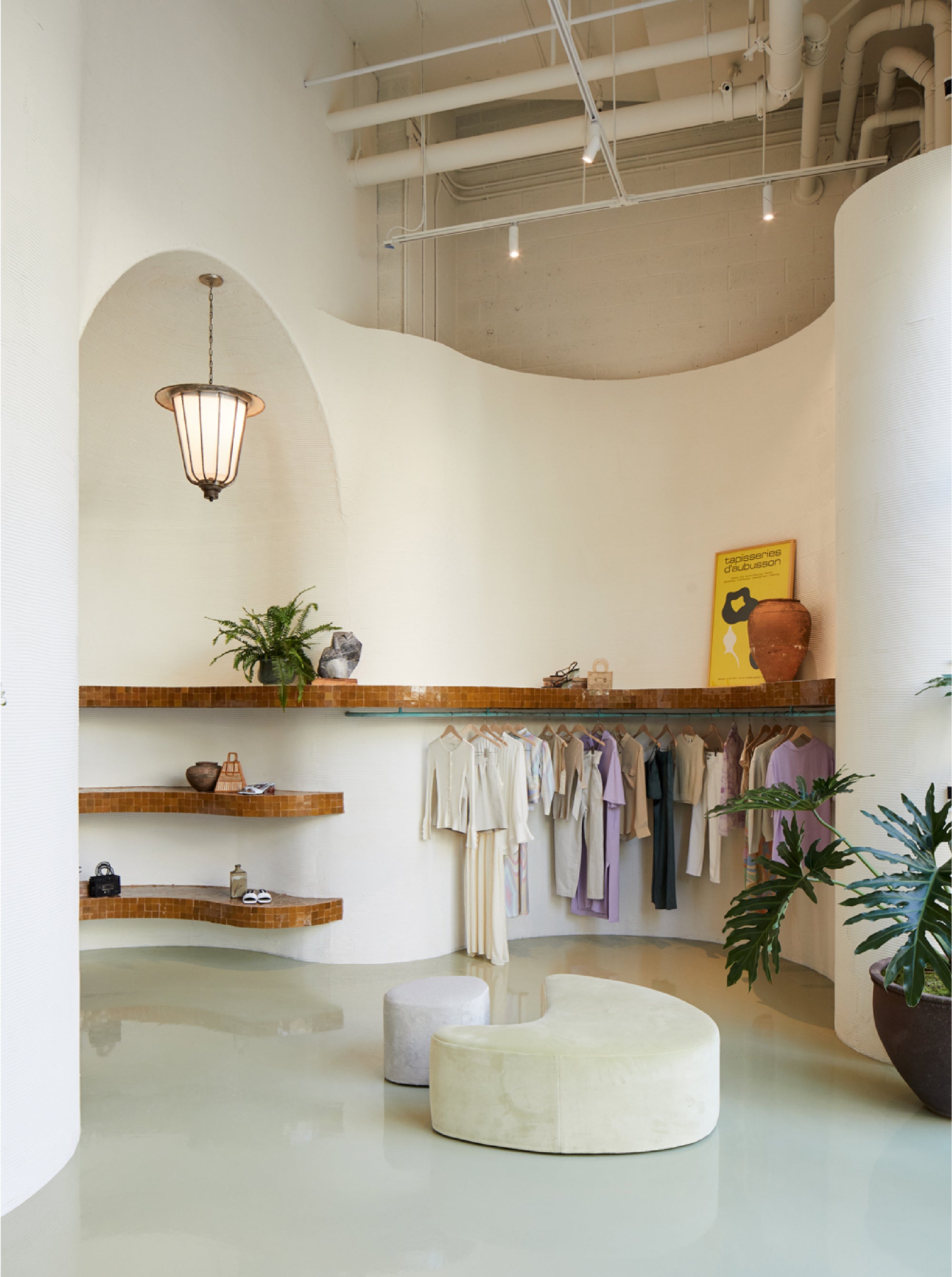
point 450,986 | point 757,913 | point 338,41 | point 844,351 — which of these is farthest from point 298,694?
point 338,41

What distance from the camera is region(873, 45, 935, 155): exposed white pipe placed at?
5.54 metres

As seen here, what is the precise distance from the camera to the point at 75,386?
135 inches

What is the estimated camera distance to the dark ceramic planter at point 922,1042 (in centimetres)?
343

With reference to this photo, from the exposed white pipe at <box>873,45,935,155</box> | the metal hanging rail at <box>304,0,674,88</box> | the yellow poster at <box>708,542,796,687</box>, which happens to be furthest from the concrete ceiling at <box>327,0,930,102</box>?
the yellow poster at <box>708,542,796,687</box>

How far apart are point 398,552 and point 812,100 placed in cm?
367

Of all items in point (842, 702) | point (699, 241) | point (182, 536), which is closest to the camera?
point (842, 702)

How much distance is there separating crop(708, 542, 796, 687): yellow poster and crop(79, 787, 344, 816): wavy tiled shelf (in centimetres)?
257

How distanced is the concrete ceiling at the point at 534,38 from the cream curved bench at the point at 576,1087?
5588mm

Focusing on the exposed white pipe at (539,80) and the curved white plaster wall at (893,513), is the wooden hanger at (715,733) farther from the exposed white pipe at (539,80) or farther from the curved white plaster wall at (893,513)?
the exposed white pipe at (539,80)

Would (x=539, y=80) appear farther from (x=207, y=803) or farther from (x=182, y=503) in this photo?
(x=207, y=803)

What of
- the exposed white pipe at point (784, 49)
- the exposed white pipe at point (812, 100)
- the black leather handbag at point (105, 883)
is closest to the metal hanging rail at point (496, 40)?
the exposed white pipe at point (784, 49)

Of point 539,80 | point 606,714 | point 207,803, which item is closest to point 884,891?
point 606,714

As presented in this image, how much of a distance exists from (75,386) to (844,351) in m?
3.37

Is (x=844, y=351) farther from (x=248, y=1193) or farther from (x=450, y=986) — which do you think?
(x=248, y=1193)
